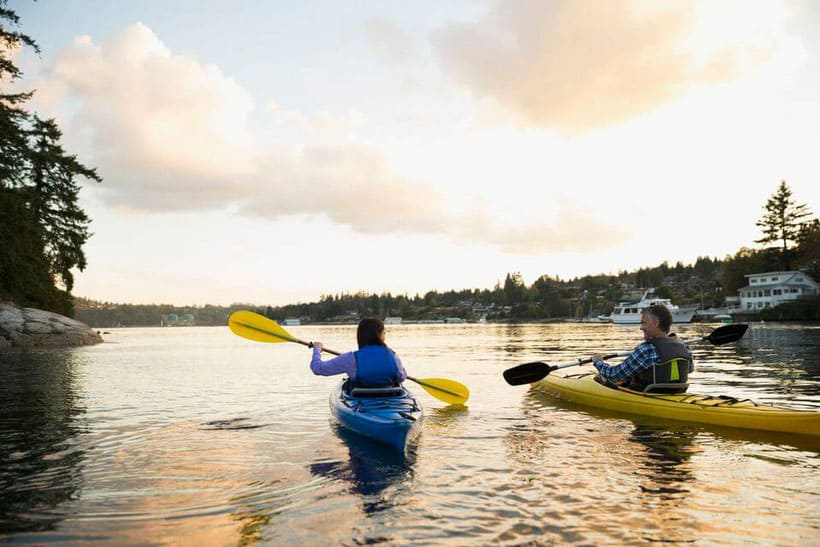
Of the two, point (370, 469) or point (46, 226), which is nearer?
point (370, 469)

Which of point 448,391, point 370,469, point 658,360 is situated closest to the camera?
point 370,469

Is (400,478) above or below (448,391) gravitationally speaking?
below

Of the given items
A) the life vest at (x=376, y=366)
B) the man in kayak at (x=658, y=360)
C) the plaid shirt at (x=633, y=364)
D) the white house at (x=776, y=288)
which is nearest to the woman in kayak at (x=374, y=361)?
the life vest at (x=376, y=366)

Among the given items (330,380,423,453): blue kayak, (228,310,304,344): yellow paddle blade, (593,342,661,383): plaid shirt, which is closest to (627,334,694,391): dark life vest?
(593,342,661,383): plaid shirt

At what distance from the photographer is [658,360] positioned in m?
10.4

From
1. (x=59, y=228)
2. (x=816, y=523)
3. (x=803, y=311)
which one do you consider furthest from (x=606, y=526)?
(x=803, y=311)

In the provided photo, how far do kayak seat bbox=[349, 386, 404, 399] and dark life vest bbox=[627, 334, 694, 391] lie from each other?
465 cm

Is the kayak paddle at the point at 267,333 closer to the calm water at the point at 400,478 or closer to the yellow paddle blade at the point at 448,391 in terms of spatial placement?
the yellow paddle blade at the point at 448,391

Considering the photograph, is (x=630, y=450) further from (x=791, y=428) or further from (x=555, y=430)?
(x=791, y=428)

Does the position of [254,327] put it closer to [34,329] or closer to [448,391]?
[448,391]

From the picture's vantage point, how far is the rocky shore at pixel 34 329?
3412 centimetres

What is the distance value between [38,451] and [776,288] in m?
92.4

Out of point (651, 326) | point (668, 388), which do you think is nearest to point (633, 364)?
point (668, 388)

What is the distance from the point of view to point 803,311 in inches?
2741
